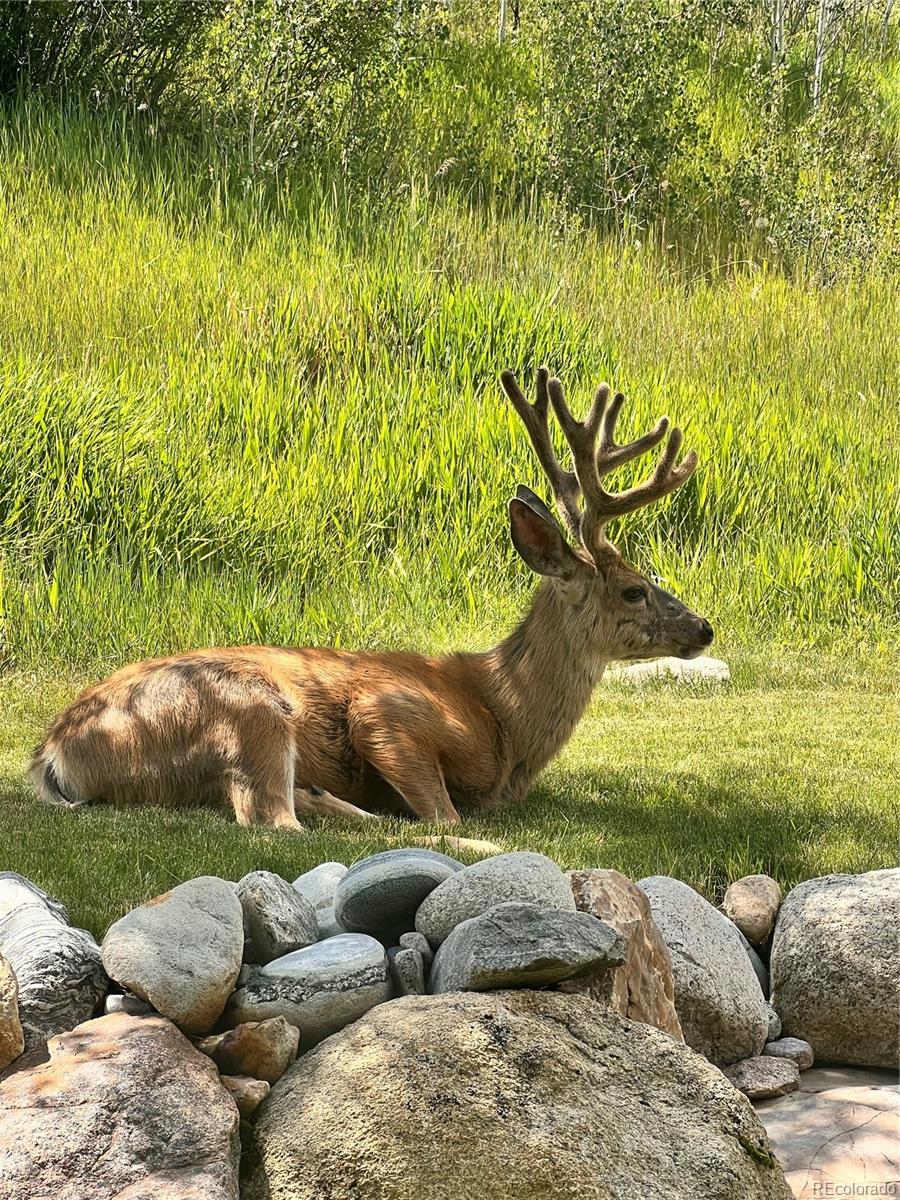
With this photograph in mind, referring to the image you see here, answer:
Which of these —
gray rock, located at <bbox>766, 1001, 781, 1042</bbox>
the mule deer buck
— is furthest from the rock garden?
the mule deer buck

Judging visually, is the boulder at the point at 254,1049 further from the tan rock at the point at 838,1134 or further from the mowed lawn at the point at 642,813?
the tan rock at the point at 838,1134

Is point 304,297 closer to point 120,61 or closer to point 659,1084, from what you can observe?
point 120,61

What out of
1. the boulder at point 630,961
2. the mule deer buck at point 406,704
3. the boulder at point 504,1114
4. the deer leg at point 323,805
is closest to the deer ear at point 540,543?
the mule deer buck at point 406,704

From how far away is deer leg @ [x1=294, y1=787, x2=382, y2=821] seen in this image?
6992 mm

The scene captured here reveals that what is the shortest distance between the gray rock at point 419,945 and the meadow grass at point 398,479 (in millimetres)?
912

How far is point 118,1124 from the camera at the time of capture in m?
3.82

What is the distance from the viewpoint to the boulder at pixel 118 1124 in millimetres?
3682

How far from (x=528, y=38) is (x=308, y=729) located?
16087mm

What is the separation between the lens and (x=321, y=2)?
54.3 feet

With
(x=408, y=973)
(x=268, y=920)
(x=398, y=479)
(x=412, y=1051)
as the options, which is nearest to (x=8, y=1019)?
(x=268, y=920)

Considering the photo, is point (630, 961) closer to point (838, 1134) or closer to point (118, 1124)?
point (838, 1134)

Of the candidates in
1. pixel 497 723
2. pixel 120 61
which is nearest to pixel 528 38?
pixel 120 61

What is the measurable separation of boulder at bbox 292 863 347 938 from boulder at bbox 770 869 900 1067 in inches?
61.9

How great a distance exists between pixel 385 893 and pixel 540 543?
310 cm
